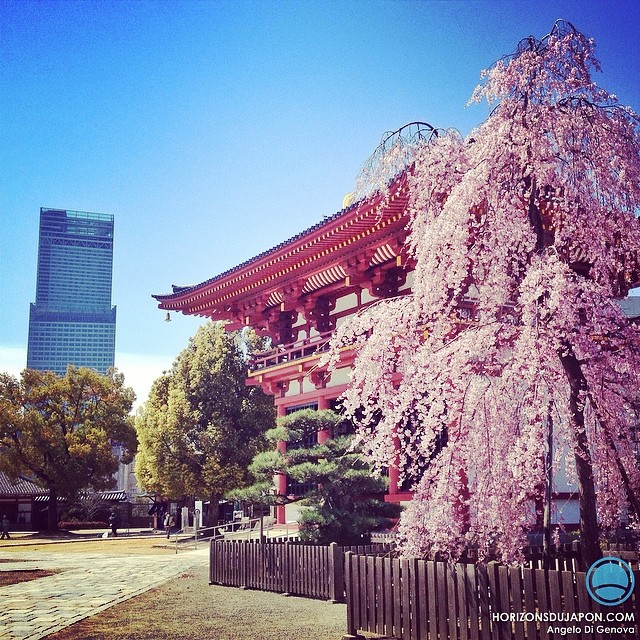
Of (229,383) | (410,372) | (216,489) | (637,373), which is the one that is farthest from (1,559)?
(637,373)

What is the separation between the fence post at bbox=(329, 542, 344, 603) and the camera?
39.5 feet

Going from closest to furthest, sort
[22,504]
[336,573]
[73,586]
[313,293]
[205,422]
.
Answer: [336,573]
[73,586]
[313,293]
[205,422]
[22,504]

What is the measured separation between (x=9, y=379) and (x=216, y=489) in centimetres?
2105

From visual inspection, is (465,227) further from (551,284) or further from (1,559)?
(1,559)

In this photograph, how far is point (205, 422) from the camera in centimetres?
3469

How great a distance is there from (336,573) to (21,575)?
10.7m

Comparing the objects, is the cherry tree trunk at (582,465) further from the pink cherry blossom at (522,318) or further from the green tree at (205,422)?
the green tree at (205,422)

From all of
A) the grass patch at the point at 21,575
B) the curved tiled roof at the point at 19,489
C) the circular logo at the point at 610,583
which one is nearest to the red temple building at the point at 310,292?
the grass patch at the point at 21,575

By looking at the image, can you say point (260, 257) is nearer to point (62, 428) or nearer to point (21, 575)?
point (21, 575)

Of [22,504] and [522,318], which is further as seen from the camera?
[22,504]

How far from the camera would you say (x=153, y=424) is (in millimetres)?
35969

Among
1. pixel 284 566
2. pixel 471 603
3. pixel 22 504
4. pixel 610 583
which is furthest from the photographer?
pixel 22 504

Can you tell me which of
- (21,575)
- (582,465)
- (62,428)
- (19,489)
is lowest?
(21,575)

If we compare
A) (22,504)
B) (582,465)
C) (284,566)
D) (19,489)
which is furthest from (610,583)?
(22,504)
